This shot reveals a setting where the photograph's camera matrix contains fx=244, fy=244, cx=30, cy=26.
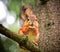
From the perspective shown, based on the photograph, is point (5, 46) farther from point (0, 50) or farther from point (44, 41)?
point (44, 41)

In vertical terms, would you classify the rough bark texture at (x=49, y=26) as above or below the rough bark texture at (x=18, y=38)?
below

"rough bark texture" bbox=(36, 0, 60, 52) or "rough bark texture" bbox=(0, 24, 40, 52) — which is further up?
"rough bark texture" bbox=(0, 24, 40, 52)

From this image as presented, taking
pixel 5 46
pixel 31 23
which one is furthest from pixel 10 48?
pixel 31 23

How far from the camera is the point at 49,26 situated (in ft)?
3.78

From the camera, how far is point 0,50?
101cm

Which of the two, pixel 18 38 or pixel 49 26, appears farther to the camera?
pixel 49 26

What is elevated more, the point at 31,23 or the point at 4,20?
the point at 31,23

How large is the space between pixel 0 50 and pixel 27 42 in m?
0.21

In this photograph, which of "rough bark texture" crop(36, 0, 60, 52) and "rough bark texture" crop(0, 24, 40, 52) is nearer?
"rough bark texture" crop(0, 24, 40, 52)

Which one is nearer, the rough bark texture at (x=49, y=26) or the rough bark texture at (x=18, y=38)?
the rough bark texture at (x=18, y=38)

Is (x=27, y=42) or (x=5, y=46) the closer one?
(x=27, y=42)

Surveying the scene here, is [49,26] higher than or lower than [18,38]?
lower

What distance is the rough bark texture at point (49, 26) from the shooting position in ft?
3.60

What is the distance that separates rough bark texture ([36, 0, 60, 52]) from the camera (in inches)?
43.2
